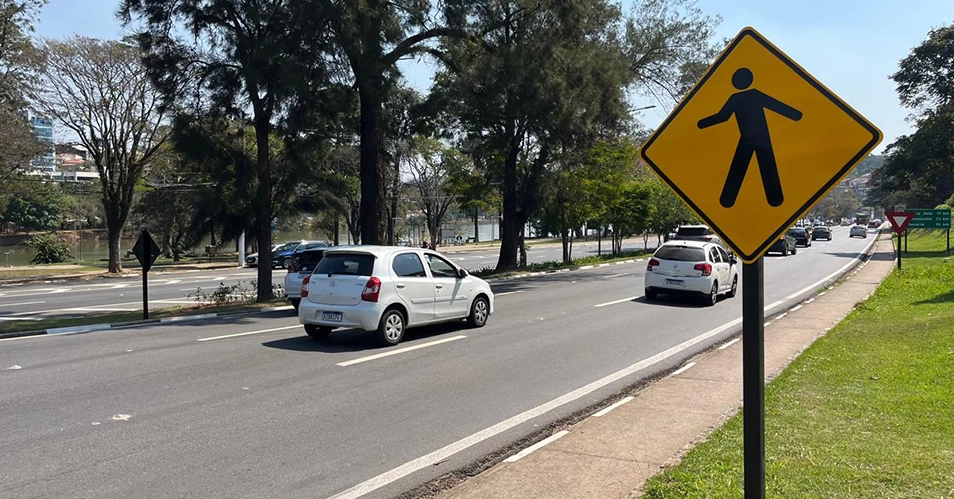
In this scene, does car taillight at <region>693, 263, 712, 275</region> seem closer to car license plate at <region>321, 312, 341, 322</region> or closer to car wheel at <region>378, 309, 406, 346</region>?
car wheel at <region>378, 309, 406, 346</region>

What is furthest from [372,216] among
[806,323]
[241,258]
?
[241,258]

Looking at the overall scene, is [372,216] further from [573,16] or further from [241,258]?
[241,258]

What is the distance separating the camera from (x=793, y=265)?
32781 millimetres

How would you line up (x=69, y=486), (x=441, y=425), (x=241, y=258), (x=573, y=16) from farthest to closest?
(x=241, y=258), (x=573, y=16), (x=441, y=425), (x=69, y=486)

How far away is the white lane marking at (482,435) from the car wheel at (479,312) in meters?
3.88

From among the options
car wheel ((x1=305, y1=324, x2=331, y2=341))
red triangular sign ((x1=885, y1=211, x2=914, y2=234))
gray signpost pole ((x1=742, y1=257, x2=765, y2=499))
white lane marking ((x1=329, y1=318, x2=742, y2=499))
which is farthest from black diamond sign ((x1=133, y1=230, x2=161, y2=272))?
red triangular sign ((x1=885, y1=211, x2=914, y2=234))

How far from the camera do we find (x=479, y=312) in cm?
1386

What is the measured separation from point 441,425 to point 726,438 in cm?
268

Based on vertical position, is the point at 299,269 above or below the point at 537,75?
below

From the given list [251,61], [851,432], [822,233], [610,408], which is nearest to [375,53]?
[251,61]

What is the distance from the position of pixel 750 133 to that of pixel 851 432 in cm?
407

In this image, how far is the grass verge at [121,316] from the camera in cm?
1492

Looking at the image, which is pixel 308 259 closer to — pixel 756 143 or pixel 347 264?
pixel 347 264

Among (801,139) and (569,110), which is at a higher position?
(569,110)
